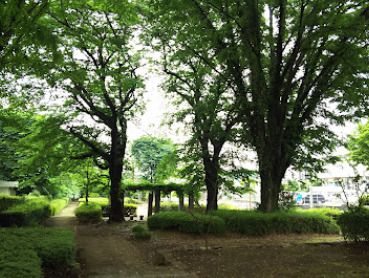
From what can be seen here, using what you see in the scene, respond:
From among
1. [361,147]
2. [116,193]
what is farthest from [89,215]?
[361,147]

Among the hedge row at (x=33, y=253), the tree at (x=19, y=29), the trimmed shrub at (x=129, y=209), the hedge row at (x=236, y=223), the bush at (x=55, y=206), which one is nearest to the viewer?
the hedge row at (x=33, y=253)

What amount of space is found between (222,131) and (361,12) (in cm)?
661

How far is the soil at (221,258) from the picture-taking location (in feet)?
20.8

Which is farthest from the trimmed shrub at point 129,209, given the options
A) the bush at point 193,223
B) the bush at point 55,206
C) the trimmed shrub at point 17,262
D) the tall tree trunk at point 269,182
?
the trimmed shrub at point 17,262

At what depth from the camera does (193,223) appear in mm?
11305

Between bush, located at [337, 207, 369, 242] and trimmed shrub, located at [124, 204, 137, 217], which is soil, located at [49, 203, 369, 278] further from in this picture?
trimmed shrub, located at [124, 204, 137, 217]

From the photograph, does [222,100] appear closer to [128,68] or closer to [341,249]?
[128,68]

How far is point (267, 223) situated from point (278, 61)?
228 inches

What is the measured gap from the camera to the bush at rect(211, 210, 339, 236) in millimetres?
11656

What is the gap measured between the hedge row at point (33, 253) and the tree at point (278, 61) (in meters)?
6.79

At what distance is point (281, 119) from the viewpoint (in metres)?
12.0

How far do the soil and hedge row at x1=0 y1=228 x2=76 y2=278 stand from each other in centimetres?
83

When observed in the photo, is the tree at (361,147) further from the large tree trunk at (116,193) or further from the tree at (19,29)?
the tree at (19,29)

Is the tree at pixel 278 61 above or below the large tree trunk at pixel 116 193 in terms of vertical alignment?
above
